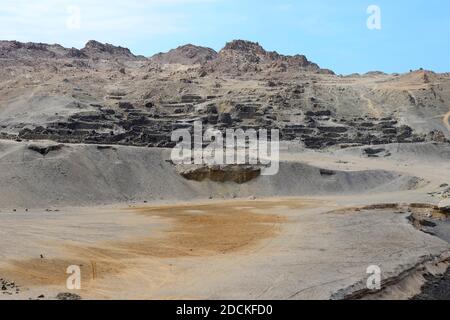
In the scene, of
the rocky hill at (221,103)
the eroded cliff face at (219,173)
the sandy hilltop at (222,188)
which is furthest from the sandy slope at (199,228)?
the rocky hill at (221,103)

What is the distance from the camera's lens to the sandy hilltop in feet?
54.9

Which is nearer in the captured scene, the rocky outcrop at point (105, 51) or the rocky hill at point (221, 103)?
the rocky hill at point (221, 103)

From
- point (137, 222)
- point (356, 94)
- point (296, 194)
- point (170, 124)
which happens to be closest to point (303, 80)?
point (356, 94)

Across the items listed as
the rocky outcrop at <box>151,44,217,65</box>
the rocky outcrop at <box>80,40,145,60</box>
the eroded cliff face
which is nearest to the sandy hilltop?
the eroded cliff face

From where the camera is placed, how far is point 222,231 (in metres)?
25.3

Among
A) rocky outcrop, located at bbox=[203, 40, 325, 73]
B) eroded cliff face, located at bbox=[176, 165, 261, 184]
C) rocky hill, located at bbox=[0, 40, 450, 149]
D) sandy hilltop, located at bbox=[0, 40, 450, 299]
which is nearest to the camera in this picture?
sandy hilltop, located at bbox=[0, 40, 450, 299]

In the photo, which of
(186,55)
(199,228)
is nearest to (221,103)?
(199,228)

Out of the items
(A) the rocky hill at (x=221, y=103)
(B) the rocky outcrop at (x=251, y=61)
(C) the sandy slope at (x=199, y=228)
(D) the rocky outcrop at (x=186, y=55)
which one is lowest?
(C) the sandy slope at (x=199, y=228)

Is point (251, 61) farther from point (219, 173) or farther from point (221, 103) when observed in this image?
point (219, 173)

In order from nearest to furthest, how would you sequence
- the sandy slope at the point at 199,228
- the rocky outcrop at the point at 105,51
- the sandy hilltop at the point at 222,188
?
→ the sandy slope at the point at 199,228 → the sandy hilltop at the point at 222,188 → the rocky outcrop at the point at 105,51

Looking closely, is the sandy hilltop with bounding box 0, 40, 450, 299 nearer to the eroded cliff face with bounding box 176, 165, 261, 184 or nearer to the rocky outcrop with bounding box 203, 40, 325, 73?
the eroded cliff face with bounding box 176, 165, 261, 184

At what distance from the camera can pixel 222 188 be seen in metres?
40.0

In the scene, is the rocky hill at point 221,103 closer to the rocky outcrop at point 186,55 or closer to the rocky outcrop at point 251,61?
the rocky outcrop at point 251,61

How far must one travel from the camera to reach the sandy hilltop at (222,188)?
16734 mm
